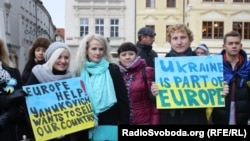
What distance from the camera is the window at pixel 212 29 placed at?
130ft

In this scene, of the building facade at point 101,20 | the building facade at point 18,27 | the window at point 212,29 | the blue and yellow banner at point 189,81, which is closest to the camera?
the blue and yellow banner at point 189,81

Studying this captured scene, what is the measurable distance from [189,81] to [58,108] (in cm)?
142

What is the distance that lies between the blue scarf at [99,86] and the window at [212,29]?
119 feet

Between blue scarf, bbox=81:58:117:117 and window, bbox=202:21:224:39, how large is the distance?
3638 centimetres

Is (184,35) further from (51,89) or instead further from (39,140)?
(39,140)

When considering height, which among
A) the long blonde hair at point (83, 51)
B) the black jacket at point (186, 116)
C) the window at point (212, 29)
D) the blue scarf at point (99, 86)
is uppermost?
the window at point (212, 29)

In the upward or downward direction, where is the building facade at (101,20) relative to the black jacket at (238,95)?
upward

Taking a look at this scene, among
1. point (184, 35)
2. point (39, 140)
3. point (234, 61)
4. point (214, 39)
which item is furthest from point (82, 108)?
point (214, 39)

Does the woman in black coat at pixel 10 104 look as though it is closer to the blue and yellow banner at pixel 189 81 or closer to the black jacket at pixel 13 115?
the black jacket at pixel 13 115

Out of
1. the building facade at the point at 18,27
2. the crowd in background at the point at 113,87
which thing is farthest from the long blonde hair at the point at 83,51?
the building facade at the point at 18,27

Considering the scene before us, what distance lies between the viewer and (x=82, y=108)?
4160 millimetres

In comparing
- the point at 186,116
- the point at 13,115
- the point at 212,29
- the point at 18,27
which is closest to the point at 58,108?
the point at 13,115

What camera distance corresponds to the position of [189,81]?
453 centimetres

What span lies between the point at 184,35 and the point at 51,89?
4.99ft
